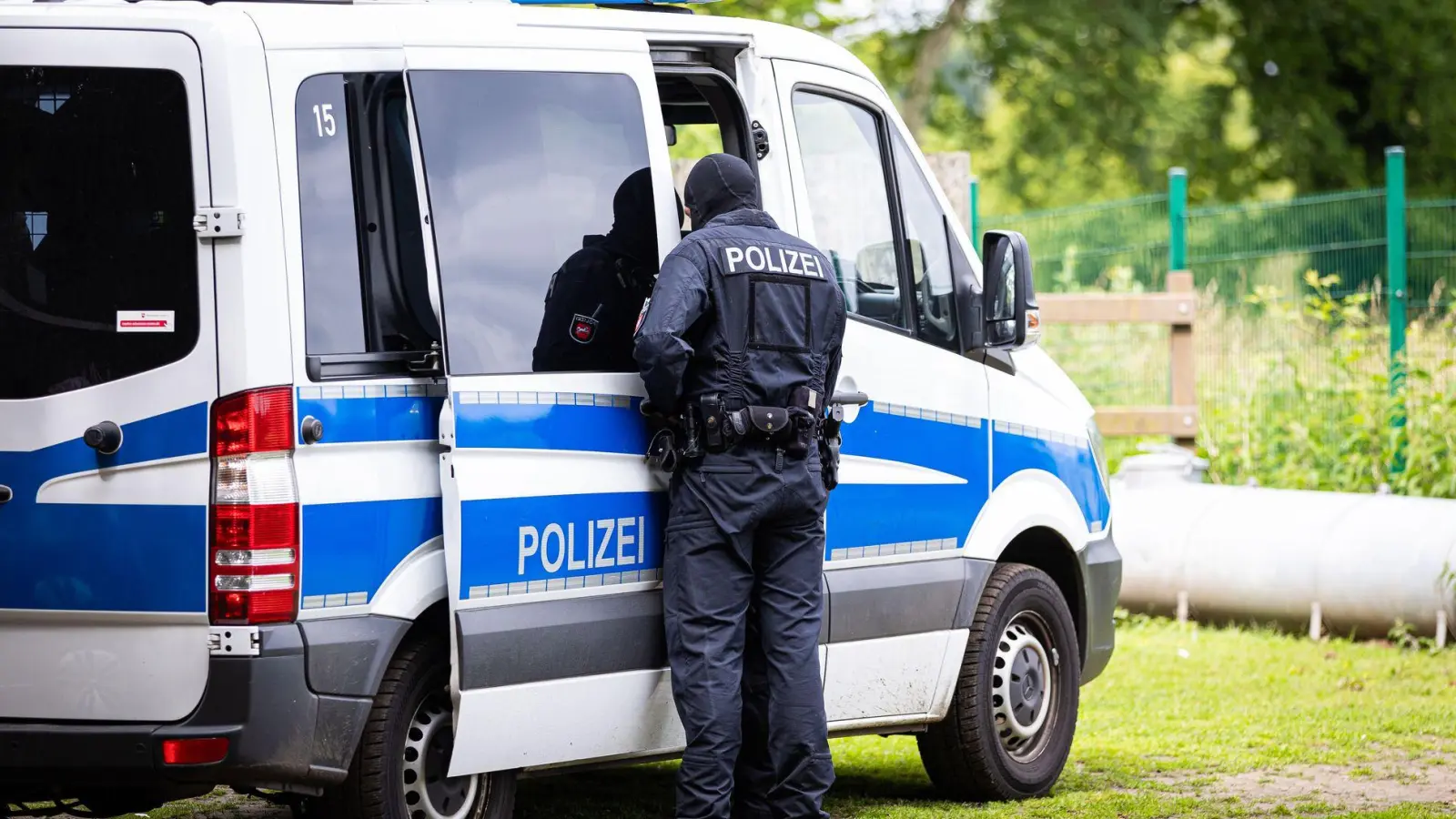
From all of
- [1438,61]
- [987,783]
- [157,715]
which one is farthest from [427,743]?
[1438,61]

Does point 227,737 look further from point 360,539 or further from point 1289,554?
point 1289,554

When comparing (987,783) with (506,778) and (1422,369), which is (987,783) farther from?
(1422,369)

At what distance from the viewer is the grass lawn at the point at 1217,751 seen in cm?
658

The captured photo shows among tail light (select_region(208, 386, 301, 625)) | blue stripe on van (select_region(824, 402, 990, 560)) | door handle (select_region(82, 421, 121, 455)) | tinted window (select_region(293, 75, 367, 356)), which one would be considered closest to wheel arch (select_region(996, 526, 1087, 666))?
blue stripe on van (select_region(824, 402, 990, 560))

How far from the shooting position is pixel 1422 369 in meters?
11.7

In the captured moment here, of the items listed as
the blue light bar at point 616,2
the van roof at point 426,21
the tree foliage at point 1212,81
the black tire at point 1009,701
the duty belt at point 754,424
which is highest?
the tree foliage at point 1212,81

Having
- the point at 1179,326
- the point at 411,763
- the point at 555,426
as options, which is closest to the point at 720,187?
the point at 555,426

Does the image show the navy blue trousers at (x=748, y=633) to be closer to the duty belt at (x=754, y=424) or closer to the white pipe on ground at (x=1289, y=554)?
the duty belt at (x=754, y=424)

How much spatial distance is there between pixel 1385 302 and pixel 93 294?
935cm

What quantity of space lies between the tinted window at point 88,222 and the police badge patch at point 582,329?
106 centimetres

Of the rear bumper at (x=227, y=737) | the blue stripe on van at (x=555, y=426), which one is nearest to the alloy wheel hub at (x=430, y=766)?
the rear bumper at (x=227, y=737)

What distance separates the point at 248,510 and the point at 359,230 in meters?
0.76

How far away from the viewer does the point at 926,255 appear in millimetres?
6543

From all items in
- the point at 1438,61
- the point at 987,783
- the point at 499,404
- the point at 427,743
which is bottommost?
the point at 987,783
